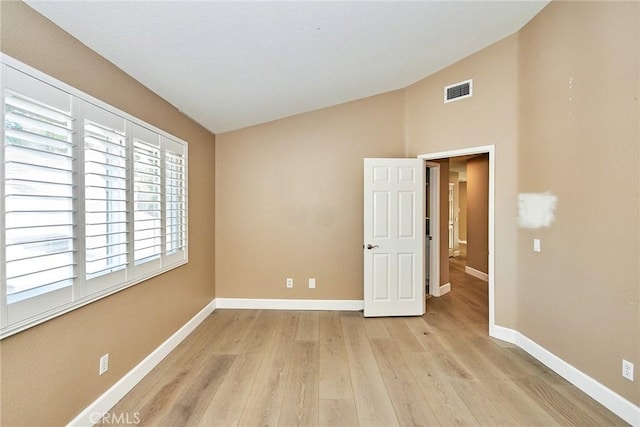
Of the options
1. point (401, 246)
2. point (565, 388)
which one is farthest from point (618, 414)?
point (401, 246)

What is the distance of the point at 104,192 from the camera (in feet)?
6.11

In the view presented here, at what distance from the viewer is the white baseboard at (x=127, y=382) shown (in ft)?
5.54

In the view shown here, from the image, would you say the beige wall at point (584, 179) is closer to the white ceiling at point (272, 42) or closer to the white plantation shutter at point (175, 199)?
the white ceiling at point (272, 42)

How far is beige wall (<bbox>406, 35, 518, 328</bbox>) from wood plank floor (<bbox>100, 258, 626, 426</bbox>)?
67 centimetres

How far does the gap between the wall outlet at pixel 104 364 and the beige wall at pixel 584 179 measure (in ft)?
11.7

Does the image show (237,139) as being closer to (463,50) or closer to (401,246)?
(401,246)

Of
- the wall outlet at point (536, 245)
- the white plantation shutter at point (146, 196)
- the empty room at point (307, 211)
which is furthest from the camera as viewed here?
the wall outlet at point (536, 245)

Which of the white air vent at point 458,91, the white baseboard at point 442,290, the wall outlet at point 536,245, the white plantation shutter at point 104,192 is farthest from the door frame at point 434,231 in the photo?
the white plantation shutter at point 104,192

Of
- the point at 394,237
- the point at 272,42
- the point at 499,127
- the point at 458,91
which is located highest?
the point at 458,91

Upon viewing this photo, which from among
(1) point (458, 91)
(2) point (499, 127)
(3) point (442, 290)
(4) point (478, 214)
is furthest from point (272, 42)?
(4) point (478, 214)

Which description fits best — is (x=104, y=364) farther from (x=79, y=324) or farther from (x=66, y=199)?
(x=66, y=199)

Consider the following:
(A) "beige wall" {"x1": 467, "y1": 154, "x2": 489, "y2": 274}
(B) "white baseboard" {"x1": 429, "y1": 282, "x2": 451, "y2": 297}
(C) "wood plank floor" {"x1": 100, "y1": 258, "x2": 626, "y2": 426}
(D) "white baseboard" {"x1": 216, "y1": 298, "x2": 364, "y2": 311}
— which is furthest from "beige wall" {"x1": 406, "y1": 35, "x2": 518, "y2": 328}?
(A) "beige wall" {"x1": 467, "y1": 154, "x2": 489, "y2": 274}

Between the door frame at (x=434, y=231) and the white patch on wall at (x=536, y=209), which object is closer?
the white patch on wall at (x=536, y=209)

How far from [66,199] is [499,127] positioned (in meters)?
3.75
